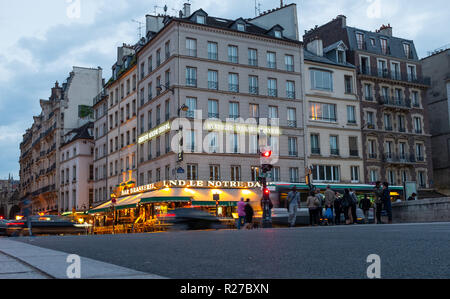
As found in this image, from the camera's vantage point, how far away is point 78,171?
57281mm

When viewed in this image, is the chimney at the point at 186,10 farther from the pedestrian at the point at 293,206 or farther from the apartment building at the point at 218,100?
the pedestrian at the point at 293,206

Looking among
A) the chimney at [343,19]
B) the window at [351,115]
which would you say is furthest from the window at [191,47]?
the chimney at [343,19]

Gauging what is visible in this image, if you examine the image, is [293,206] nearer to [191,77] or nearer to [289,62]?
[191,77]

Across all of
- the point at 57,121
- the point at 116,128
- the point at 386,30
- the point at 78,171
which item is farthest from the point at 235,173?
the point at 57,121

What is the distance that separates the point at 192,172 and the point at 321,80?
49.2 ft

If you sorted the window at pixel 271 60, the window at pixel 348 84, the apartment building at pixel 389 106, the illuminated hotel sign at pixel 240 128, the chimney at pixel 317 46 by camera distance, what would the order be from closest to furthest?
the illuminated hotel sign at pixel 240 128, the window at pixel 271 60, the apartment building at pixel 389 106, the window at pixel 348 84, the chimney at pixel 317 46

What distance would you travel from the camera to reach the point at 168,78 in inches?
1590

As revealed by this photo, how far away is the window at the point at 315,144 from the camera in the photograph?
4284cm

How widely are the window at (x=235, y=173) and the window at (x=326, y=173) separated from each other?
657 cm

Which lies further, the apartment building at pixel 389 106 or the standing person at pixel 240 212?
the apartment building at pixel 389 106

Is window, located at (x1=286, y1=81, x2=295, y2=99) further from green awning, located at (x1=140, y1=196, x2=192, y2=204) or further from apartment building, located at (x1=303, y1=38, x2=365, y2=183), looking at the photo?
green awning, located at (x1=140, y1=196, x2=192, y2=204)

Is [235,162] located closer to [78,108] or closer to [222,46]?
[222,46]
